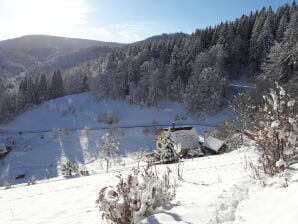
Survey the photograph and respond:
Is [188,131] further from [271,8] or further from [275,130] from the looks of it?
[271,8]

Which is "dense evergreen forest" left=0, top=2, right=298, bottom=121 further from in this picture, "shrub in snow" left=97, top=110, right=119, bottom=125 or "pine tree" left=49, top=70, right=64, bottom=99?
"shrub in snow" left=97, top=110, right=119, bottom=125

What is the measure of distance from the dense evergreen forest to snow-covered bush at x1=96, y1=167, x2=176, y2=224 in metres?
66.4

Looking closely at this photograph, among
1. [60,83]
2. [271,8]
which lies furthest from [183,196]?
[60,83]

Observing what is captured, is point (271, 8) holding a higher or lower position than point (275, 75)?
higher

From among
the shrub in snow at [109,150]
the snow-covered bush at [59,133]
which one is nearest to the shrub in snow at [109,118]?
the snow-covered bush at [59,133]

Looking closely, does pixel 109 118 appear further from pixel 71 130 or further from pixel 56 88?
pixel 56 88

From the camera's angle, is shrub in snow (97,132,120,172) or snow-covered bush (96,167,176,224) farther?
shrub in snow (97,132,120,172)

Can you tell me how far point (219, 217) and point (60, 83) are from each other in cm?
11192

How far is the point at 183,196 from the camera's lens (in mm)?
7770

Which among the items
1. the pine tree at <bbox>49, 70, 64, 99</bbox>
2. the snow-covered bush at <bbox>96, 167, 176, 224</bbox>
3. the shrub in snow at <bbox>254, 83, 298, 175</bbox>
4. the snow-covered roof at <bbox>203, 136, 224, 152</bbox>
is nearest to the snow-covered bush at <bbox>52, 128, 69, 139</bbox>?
the pine tree at <bbox>49, 70, 64, 99</bbox>

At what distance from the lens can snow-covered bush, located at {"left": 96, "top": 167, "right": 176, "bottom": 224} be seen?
19.0 feet

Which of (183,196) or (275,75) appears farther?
(275,75)

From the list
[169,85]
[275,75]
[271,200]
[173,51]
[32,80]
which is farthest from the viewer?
[32,80]

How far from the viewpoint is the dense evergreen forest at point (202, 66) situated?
7762 cm
